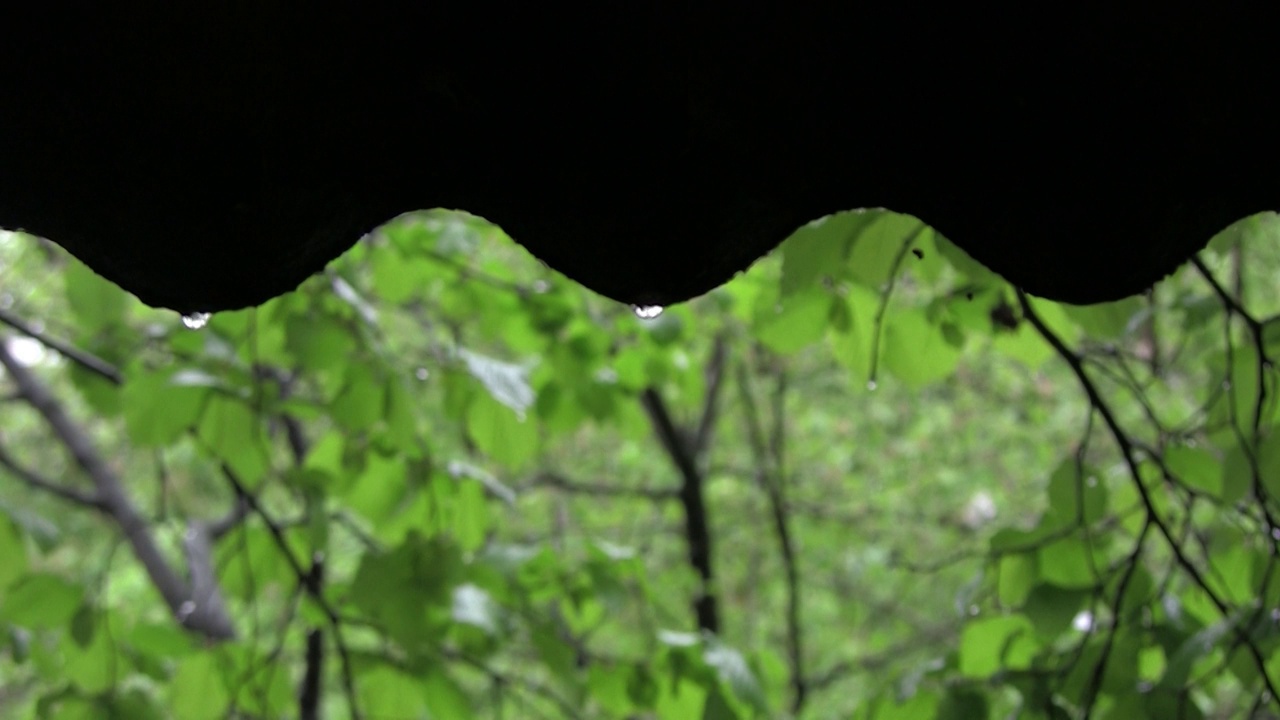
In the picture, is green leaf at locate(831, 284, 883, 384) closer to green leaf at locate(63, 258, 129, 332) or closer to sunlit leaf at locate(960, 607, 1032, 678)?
sunlit leaf at locate(960, 607, 1032, 678)

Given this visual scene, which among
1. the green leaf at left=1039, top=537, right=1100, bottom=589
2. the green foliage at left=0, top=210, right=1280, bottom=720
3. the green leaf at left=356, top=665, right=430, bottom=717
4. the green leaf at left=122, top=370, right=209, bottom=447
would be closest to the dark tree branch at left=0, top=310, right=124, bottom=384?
the green foliage at left=0, top=210, right=1280, bottom=720

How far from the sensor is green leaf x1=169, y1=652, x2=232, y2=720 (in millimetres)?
2432

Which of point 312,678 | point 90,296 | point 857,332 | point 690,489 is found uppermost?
point 90,296

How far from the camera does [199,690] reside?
8.01 ft

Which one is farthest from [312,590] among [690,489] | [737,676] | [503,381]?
[690,489]

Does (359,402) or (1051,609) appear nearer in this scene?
(1051,609)

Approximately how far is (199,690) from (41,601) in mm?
391

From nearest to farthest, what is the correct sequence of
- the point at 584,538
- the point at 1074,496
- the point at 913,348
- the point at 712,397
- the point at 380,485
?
1. the point at 1074,496
2. the point at 913,348
3. the point at 380,485
4. the point at 584,538
5. the point at 712,397

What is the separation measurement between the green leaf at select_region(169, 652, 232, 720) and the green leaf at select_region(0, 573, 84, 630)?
282 mm

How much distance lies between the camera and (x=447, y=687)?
228 centimetres

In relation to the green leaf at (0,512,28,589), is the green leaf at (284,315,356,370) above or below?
above

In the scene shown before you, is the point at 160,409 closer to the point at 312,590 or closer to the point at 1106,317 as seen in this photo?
the point at 312,590

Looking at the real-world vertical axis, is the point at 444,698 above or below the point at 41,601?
below

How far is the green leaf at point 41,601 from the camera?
2.23m
